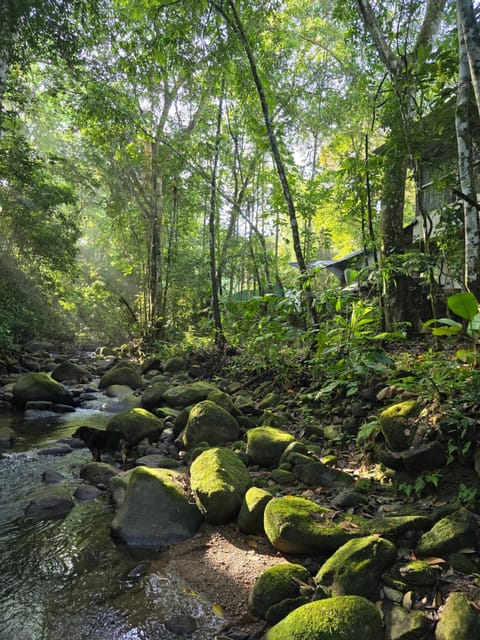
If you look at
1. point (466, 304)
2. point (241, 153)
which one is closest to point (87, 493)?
point (466, 304)

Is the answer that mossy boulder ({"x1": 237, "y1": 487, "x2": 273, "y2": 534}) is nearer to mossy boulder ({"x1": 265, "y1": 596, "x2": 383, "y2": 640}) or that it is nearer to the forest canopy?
mossy boulder ({"x1": 265, "y1": 596, "x2": 383, "y2": 640})

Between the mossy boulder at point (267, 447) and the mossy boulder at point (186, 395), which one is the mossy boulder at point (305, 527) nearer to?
the mossy boulder at point (267, 447)

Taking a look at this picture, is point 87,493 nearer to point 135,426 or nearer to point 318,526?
point 135,426

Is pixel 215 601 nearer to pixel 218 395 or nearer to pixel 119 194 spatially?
pixel 218 395

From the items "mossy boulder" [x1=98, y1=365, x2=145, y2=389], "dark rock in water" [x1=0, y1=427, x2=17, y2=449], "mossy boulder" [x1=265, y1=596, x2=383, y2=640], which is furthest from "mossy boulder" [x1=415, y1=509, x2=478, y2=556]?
"mossy boulder" [x1=98, y1=365, x2=145, y2=389]

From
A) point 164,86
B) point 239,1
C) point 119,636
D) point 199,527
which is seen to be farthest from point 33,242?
point 119,636

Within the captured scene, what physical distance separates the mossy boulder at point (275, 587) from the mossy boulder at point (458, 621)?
74 cm

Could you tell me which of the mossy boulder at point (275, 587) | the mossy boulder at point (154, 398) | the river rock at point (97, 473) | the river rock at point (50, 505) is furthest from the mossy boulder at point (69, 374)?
the mossy boulder at point (275, 587)

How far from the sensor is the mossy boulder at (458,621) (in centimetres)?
170

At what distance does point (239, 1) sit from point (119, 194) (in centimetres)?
863

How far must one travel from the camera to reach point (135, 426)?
17.0 ft

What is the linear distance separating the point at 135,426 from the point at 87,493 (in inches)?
55.0

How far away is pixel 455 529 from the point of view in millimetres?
2277

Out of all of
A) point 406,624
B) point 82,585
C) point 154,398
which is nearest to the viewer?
point 406,624
